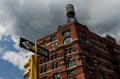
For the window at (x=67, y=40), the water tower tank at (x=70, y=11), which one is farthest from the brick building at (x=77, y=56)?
the water tower tank at (x=70, y=11)

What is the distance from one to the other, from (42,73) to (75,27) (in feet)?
48.0

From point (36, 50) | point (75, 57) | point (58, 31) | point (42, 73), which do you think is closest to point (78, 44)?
point (75, 57)

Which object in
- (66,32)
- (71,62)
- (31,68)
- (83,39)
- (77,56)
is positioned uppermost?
(66,32)

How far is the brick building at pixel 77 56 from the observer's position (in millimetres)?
51500

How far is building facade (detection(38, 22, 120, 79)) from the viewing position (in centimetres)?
5148

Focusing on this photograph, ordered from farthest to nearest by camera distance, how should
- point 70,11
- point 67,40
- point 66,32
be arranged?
1. point 70,11
2. point 66,32
3. point 67,40

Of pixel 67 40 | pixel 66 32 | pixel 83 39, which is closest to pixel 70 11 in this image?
pixel 66 32

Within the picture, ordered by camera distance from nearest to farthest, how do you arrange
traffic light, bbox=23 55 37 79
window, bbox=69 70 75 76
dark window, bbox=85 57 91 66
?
traffic light, bbox=23 55 37 79, window, bbox=69 70 75 76, dark window, bbox=85 57 91 66

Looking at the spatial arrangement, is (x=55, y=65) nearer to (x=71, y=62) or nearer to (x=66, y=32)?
(x=71, y=62)

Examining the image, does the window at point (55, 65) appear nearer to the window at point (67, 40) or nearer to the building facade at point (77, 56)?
the building facade at point (77, 56)

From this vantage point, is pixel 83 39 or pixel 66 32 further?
pixel 66 32

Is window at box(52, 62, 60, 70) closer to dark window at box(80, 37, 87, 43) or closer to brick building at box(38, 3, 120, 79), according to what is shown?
brick building at box(38, 3, 120, 79)

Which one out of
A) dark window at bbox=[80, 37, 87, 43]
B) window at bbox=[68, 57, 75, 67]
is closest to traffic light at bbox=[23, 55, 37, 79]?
window at bbox=[68, 57, 75, 67]

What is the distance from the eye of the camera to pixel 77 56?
51.5 metres
